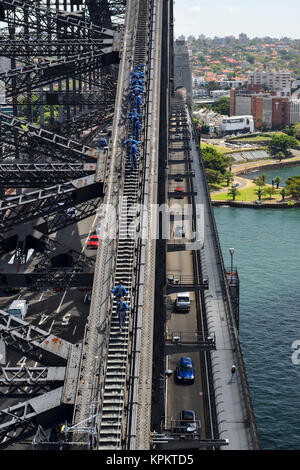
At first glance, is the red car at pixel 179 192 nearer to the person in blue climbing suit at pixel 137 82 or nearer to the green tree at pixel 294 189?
the person in blue climbing suit at pixel 137 82

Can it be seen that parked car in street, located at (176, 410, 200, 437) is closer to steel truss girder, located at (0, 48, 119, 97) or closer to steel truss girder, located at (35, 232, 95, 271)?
steel truss girder, located at (35, 232, 95, 271)

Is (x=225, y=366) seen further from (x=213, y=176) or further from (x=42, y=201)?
(x=213, y=176)

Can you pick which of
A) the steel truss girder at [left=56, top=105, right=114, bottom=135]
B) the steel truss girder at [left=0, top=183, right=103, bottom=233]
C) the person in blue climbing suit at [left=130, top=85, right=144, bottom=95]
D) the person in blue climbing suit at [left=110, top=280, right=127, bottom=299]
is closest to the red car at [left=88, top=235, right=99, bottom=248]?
the steel truss girder at [left=56, top=105, right=114, bottom=135]

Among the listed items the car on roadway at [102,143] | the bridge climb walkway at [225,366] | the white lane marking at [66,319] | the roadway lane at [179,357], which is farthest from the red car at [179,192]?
the white lane marking at [66,319]

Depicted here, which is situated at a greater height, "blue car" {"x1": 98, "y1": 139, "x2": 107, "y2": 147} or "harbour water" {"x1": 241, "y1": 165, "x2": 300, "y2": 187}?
"blue car" {"x1": 98, "y1": 139, "x2": 107, "y2": 147}

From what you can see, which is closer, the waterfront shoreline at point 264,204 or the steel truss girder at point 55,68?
the steel truss girder at point 55,68

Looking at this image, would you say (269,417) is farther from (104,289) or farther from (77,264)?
(104,289)
